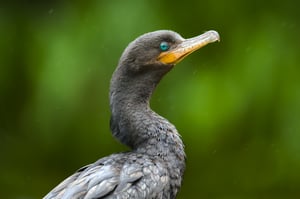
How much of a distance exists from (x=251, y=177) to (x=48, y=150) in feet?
6.16

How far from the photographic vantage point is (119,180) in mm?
5457

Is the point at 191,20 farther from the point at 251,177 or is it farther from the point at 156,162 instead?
the point at 156,162

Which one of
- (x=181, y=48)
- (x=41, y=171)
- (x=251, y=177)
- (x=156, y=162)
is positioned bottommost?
(x=251, y=177)

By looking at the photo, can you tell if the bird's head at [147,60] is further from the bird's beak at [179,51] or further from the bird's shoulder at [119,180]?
the bird's shoulder at [119,180]

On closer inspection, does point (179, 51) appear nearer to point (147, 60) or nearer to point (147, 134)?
point (147, 60)

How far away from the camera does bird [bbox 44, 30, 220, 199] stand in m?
5.43

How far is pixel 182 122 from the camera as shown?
8992mm

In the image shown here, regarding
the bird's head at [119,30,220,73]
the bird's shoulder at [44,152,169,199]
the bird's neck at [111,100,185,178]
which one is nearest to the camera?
the bird's shoulder at [44,152,169,199]

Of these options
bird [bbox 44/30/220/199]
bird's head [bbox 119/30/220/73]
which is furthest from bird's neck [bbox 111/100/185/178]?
bird's head [bbox 119/30/220/73]

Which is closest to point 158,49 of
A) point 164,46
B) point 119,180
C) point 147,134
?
point 164,46

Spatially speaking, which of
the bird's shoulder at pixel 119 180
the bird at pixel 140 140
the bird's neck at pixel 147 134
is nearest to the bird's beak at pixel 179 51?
the bird at pixel 140 140

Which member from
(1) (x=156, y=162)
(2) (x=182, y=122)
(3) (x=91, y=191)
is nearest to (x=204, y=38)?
(1) (x=156, y=162)

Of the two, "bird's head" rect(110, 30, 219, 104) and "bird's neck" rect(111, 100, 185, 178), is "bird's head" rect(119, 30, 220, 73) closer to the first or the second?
"bird's head" rect(110, 30, 219, 104)

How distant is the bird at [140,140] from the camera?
5434mm
